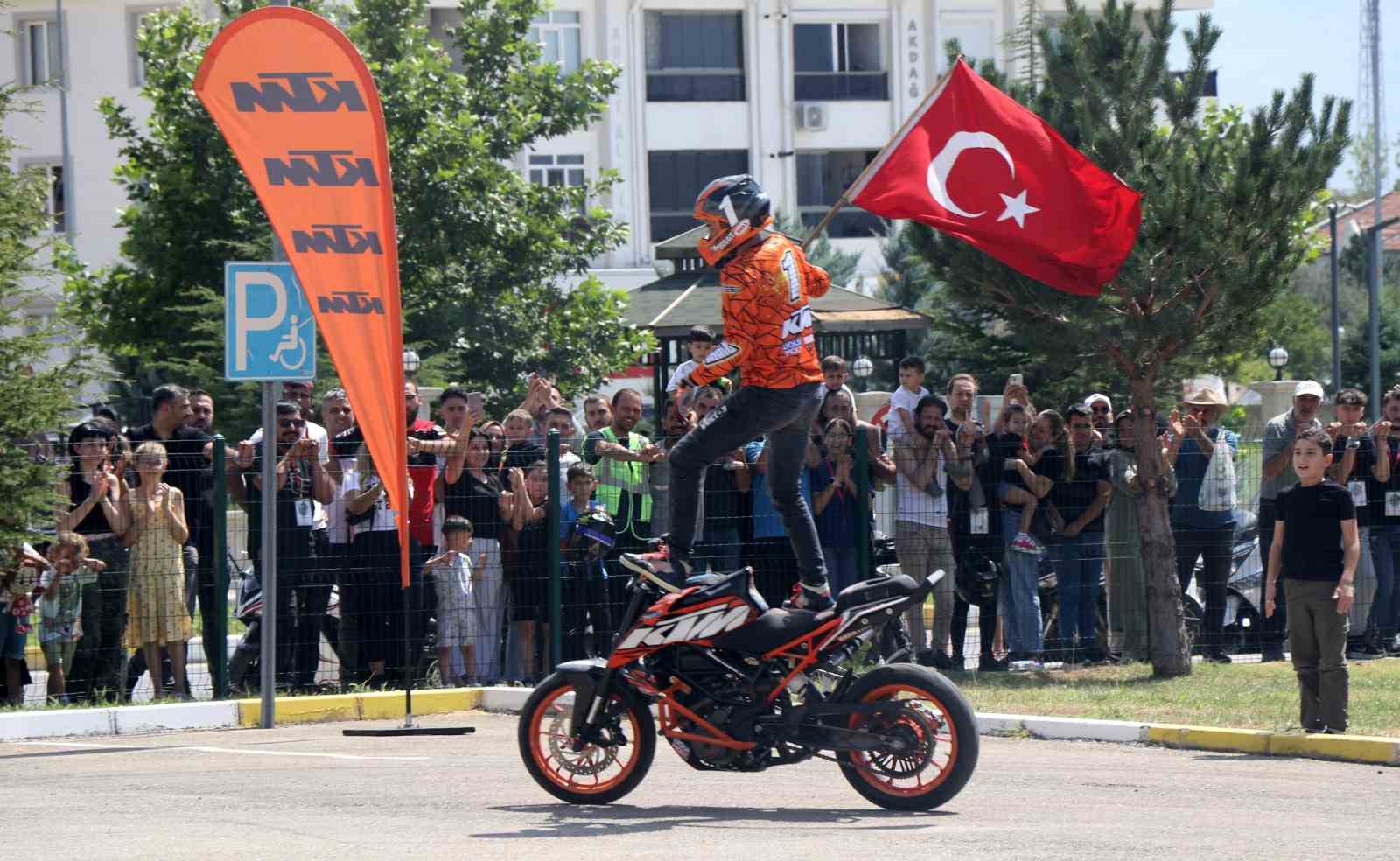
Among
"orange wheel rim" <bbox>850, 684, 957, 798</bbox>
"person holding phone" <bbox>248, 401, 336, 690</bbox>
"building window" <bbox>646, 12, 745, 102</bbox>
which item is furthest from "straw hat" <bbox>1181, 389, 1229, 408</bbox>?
"building window" <bbox>646, 12, 745, 102</bbox>

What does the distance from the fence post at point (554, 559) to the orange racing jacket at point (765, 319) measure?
16.9ft

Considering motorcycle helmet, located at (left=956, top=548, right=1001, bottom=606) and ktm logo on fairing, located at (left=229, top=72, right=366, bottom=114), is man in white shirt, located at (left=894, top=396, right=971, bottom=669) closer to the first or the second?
motorcycle helmet, located at (left=956, top=548, right=1001, bottom=606)

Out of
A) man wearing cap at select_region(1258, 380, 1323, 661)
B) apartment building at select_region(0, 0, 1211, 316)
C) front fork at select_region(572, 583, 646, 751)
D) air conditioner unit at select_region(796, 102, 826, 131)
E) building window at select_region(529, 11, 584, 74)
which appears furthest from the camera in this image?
air conditioner unit at select_region(796, 102, 826, 131)

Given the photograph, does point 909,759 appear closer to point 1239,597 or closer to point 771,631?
point 771,631

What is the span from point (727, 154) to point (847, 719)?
39.9 m

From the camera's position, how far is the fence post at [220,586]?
12898 mm

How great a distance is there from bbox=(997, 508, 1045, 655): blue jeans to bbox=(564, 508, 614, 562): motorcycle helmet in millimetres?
3095

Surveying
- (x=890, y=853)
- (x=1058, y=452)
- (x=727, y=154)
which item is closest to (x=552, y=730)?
(x=890, y=853)

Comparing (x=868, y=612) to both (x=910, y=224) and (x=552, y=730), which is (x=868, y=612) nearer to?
(x=552, y=730)

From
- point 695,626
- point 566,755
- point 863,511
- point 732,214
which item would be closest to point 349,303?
point 732,214

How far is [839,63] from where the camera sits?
48250 mm

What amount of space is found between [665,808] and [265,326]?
15.6ft

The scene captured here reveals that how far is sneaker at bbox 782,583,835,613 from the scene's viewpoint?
331 inches

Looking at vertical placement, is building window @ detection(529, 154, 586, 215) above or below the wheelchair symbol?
above
